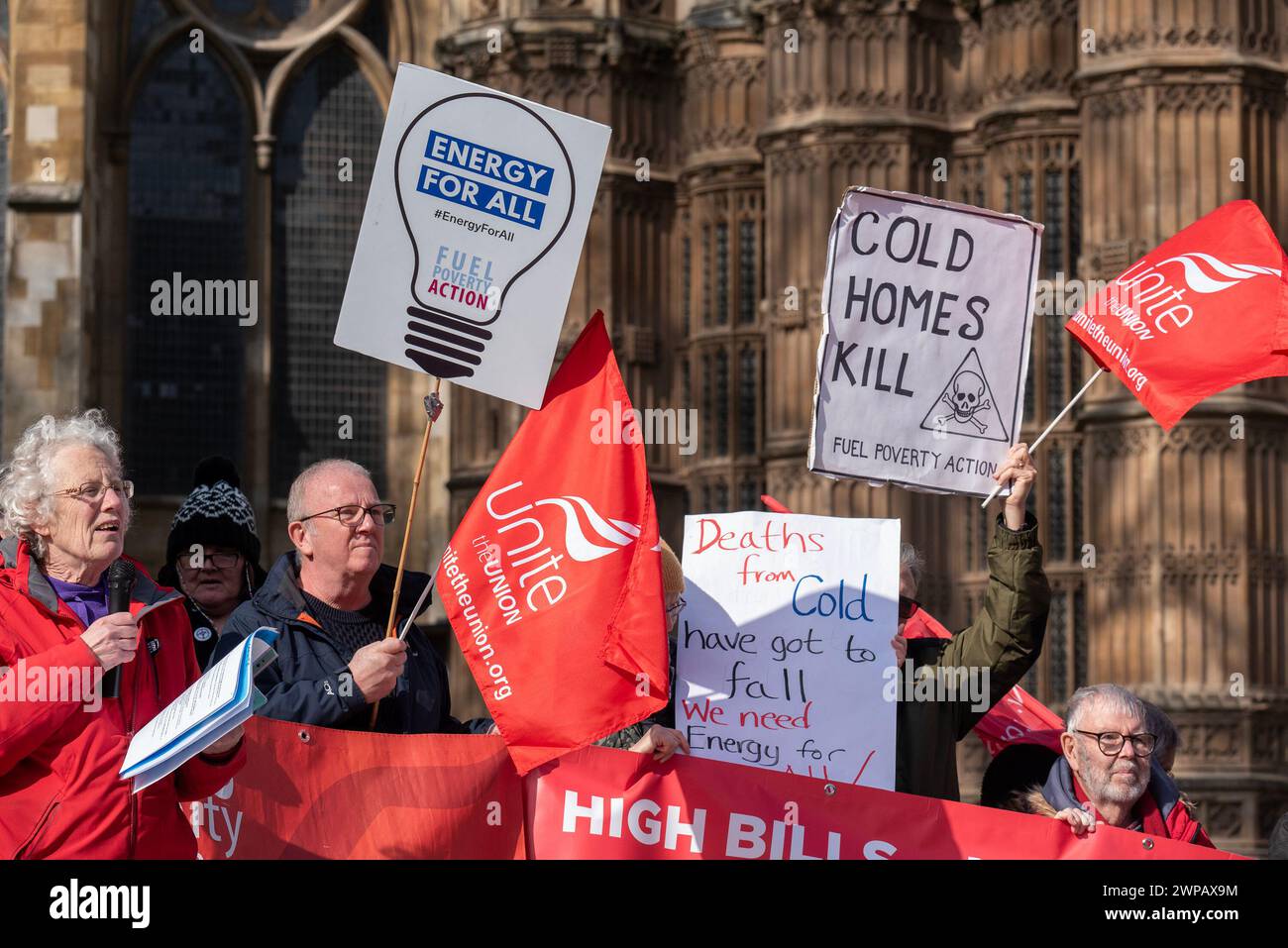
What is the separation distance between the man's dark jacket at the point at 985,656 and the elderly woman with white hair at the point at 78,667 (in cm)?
219

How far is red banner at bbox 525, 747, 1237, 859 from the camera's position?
615cm

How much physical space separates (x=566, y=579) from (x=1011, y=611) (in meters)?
1.21

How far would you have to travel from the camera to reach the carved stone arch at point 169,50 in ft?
67.5

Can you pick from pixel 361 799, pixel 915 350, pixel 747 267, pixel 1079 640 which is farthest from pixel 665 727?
pixel 747 267

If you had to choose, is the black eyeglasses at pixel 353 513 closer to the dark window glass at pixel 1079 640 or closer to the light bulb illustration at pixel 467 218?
the light bulb illustration at pixel 467 218

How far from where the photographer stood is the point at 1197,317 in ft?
24.3

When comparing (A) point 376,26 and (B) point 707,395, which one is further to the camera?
(A) point 376,26

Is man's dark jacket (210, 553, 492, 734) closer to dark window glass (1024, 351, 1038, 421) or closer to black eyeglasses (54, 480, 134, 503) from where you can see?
black eyeglasses (54, 480, 134, 503)

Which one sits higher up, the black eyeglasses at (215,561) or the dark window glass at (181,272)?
the dark window glass at (181,272)

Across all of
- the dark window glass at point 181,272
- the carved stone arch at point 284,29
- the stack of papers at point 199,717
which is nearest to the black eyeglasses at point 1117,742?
the stack of papers at point 199,717

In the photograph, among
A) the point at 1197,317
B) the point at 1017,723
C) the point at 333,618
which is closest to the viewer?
the point at 333,618

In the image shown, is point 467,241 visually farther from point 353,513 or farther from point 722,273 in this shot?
point 722,273
